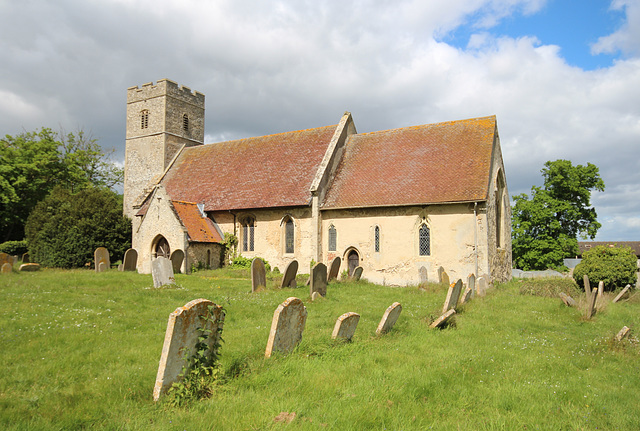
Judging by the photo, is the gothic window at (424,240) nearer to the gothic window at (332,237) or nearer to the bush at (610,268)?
the gothic window at (332,237)

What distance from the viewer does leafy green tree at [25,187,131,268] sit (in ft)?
81.5

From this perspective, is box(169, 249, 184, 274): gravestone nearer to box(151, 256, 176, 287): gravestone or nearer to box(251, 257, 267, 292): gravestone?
box(151, 256, 176, 287): gravestone

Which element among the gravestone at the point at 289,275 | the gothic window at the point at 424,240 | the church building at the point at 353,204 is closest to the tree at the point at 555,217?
the church building at the point at 353,204

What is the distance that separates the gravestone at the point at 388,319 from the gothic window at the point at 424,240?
12.2 meters

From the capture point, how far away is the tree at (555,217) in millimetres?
33469

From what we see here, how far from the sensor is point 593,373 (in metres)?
6.79

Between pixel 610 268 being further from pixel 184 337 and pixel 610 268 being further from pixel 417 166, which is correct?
pixel 184 337

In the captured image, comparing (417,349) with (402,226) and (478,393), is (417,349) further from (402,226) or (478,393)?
(402,226)

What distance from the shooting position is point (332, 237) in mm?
22547

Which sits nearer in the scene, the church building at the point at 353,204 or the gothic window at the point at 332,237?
the church building at the point at 353,204

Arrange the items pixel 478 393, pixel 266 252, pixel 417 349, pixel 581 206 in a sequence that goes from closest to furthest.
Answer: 1. pixel 478 393
2. pixel 417 349
3. pixel 266 252
4. pixel 581 206

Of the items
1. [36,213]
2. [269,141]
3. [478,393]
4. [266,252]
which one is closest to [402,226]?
[266,252]

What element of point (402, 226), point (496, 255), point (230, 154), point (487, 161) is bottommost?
point (496, 255)

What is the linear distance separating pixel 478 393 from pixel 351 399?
5.89ft
